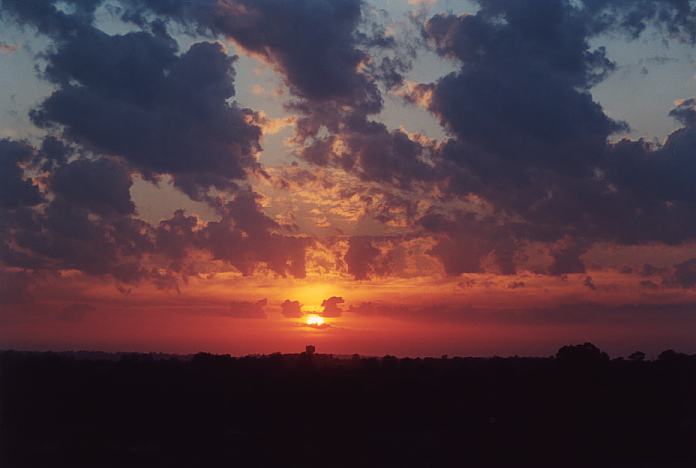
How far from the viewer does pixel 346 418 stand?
58906 millimetres

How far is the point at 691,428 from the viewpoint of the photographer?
58.3 m

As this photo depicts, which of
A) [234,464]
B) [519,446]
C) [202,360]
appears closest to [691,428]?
[519,446]

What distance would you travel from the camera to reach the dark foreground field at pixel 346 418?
47.0 meters

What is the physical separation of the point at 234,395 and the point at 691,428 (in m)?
33.9

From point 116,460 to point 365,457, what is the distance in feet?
44.0

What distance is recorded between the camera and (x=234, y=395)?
→ 67.2 metres

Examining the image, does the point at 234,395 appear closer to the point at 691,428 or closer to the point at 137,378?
the point at 137,378

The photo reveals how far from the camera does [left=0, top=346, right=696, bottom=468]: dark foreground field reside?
154ft

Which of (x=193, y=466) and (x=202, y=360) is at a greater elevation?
(x=202, y=360)

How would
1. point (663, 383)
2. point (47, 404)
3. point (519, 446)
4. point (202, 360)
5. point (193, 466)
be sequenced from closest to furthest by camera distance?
point (193, 466) → point (519, 446) → point (47, 404) → point (663, 383) → point (202, 360)

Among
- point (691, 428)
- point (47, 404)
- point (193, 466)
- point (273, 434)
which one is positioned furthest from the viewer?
point (47, 404)

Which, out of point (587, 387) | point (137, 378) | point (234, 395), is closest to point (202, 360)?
point (137, 378)

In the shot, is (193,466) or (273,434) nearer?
(193,466)

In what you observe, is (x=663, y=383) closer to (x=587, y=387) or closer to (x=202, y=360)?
(x=587, y=387)
